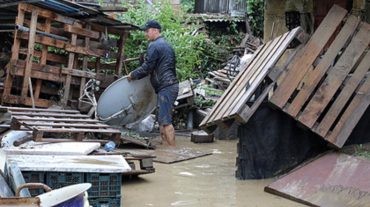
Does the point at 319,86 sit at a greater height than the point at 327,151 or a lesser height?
greater

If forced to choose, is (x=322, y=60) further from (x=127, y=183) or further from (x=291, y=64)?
(x=127, y=183)

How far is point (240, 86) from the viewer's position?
6.96 m

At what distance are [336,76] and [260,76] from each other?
3.06 ft

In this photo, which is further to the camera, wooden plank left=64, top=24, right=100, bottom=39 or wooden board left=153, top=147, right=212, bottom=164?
wooden plank left=64, top=24, right=100, bottom=39

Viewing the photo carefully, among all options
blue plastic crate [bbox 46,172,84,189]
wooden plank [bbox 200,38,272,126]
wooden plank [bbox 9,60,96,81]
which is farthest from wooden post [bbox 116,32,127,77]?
blue plastic crate [bbox 46,172,84,189]

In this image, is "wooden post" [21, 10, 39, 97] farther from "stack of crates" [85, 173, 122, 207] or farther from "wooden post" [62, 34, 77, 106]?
"stack of crates" [85, 173, 122, 207]

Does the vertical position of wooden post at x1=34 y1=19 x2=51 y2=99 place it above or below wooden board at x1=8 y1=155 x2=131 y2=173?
above

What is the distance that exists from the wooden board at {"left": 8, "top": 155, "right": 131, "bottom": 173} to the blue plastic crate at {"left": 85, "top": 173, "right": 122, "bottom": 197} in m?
0.05

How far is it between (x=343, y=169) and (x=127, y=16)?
890cm

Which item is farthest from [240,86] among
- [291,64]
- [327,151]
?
[327,151]

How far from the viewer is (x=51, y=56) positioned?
9195mm

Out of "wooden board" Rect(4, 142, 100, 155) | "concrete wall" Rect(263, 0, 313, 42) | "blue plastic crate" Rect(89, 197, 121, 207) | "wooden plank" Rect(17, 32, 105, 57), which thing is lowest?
"blue plastic crate" Rect(89, 197, 121, 207)

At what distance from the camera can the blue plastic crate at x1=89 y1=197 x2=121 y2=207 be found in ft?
15.4

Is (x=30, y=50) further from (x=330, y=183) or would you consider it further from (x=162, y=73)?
(x=330, y=183)
